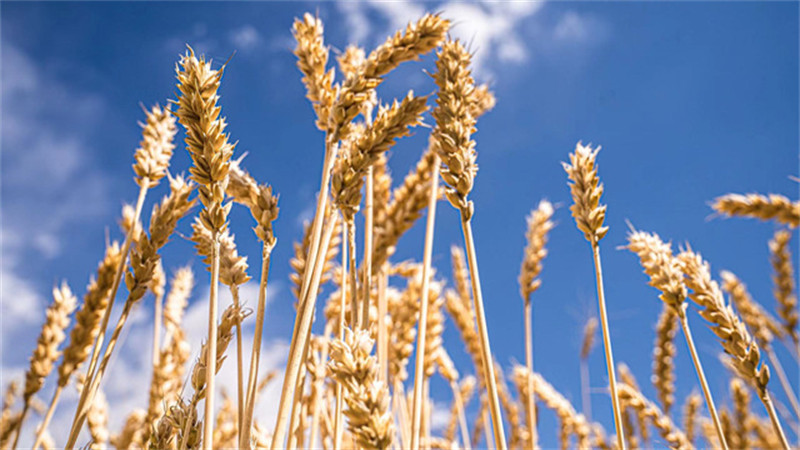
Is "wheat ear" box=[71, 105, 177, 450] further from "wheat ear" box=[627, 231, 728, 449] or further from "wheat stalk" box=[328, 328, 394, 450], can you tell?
"wheat ear" box=[627, 231, 728, 449]

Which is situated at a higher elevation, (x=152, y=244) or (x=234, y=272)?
(x=152, y=244)

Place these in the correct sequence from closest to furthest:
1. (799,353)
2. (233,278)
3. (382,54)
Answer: (233,278), (382,54), (799,353)

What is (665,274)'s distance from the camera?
1569 millimetres

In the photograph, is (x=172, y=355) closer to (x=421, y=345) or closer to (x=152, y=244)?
(x=152, y=244)

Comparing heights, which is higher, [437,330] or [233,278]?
[437,330]

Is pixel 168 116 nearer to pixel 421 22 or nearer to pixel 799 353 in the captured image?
pixel 421 22

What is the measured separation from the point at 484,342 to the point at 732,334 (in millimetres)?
922

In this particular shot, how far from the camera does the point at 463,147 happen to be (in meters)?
1.30

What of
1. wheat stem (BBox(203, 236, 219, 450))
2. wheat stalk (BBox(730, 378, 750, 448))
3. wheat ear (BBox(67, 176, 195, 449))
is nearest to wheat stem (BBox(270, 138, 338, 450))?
wheat stem (BBox(203, 236, 219, 450))

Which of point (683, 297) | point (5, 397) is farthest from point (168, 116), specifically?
point (5, 397)

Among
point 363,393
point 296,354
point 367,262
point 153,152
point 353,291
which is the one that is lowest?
point 363,393

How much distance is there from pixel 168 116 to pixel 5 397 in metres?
3.83

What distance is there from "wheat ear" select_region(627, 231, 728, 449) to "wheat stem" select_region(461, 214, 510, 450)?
2.49ft

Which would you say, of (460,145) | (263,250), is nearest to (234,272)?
(263,250)
